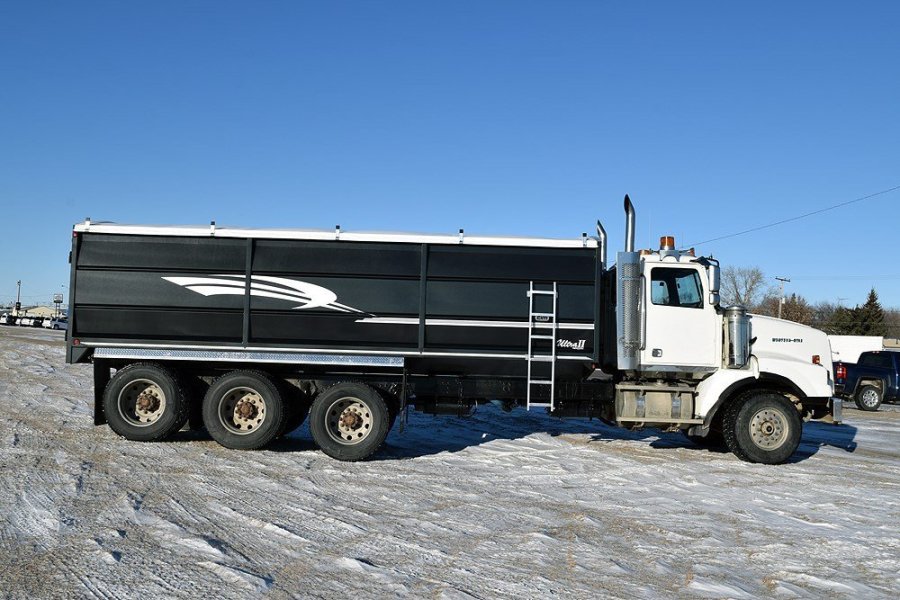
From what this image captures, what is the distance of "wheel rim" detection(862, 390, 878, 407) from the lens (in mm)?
22484

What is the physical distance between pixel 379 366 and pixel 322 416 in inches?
39.8

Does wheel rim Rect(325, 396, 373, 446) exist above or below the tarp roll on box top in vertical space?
below

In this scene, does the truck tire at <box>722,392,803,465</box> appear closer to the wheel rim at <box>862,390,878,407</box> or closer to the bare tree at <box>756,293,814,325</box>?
the wheel rim at <box>862,390,878,407</box>

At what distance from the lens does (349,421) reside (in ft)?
32.5

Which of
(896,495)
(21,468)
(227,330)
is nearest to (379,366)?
(227,330)

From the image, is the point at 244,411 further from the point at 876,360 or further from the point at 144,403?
the point at 876,360

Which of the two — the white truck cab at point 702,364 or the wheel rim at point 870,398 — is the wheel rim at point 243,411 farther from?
the wheel rim at point 870,398

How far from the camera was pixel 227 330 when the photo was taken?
33.2ft

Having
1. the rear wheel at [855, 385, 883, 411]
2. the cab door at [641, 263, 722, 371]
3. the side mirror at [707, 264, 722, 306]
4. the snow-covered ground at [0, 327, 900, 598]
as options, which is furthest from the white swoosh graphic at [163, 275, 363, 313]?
the rear wheel at [855, 385, 883, 411]

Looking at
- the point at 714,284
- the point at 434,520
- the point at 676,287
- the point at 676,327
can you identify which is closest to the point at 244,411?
the point at 434,520

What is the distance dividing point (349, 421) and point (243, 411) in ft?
4.89

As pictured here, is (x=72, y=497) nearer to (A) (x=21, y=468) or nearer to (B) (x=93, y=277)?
(A) (x=21, y=468)

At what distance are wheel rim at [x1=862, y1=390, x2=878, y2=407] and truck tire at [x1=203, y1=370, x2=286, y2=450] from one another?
1947 centimetres

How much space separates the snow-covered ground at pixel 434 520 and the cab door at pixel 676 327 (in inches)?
58.0
